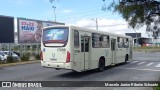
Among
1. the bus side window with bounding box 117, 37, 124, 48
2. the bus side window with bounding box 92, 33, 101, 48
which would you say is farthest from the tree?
the bus side window with bounding box 117, 37, 124, 48

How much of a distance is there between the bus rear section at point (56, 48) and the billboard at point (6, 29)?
14.7 meters

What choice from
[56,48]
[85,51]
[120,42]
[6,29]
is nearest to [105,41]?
[85,51]

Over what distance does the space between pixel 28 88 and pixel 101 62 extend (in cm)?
839

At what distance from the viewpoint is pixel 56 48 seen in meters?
16.9

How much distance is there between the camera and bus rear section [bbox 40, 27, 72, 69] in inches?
647

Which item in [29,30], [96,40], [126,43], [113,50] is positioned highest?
[29,30]

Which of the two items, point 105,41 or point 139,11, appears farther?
point 105,41

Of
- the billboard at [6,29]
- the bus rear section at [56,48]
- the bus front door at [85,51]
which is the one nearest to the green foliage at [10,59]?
the billboard at [6,29]

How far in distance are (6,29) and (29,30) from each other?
130 inches

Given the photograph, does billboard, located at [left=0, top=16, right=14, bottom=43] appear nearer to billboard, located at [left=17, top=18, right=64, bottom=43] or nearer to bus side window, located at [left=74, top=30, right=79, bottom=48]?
billboard, located at [left=17, top=18, right=64, bottom=43]

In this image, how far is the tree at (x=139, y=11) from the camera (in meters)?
8.98

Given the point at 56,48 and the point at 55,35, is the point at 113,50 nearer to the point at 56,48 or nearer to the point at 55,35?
the point at 55,35

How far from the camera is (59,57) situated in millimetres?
16641

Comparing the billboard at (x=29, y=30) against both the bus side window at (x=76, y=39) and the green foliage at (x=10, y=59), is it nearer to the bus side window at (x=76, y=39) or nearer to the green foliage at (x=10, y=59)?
the green foliage at (x=10, y=59)
